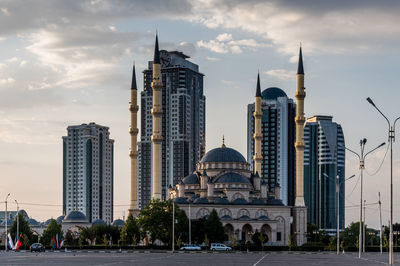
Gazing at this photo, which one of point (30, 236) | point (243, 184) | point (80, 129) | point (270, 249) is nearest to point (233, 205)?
point (243, 184)

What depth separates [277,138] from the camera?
17412 centimetres

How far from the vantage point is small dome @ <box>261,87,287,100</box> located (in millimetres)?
181137

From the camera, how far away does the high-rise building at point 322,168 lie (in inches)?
7490

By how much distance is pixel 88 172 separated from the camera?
181 m

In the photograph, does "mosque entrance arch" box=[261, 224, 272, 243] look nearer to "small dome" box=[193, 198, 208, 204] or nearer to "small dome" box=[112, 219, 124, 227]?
"small dome" box=[193, 198, 208, 204]

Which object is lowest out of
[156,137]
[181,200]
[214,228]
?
[214,228]

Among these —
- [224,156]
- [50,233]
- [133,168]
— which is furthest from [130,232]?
[224,156]

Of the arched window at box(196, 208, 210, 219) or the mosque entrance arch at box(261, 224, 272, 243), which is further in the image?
the arched window at box(196, 208, 210, 219)

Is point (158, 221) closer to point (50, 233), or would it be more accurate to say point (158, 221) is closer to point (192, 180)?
point (192, 180)

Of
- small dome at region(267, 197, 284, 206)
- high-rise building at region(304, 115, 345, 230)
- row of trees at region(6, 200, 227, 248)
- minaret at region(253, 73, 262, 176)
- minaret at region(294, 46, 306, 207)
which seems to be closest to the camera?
row of trees at region(6, 200, 227, 248)

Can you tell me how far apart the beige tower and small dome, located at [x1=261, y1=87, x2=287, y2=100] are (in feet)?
254

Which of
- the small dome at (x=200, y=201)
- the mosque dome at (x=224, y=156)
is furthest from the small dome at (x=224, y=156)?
the small dome at (x=200, y=201)

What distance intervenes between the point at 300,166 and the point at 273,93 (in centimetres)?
8158

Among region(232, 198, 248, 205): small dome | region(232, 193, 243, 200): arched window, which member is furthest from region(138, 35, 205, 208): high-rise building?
region(232, 198, 248, 205): small dome
